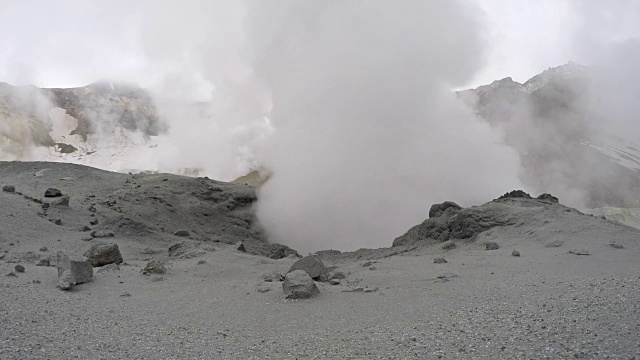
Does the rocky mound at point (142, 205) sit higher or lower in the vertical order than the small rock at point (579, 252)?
higher

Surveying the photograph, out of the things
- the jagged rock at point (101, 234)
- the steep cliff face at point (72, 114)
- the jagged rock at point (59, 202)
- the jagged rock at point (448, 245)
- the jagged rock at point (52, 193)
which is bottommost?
the jagged rock at point (448, 245)

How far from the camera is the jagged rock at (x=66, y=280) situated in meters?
5.86

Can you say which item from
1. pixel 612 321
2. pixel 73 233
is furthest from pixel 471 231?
pixel 73 233

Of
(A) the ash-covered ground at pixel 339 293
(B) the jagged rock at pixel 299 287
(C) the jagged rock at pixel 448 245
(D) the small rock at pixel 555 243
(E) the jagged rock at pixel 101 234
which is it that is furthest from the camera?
(E) the jagged rock at pixel 101 234

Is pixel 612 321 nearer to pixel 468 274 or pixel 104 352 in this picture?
pixel 468 274

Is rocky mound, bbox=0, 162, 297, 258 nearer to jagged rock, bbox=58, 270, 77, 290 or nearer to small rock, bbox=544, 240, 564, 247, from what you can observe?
jagged rock, bbox=58, 270, 77, 290

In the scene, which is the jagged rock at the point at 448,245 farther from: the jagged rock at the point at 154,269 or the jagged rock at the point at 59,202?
the jagged rock at the point at 59,202

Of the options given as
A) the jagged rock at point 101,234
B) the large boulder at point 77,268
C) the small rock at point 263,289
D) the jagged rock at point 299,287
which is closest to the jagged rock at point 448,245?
the jagged rock at point 299,287

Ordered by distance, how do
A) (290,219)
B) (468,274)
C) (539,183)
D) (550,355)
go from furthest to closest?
(539,183) < (290,219) < (468,274) < (550,355)

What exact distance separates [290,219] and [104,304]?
370 inches

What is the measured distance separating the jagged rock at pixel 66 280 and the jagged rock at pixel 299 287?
269 cm

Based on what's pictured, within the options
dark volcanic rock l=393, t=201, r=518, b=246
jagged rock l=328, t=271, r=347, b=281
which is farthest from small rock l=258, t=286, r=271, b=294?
dark volcanic rock l=393, t=201, r=518, b=246

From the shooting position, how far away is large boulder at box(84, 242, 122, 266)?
8.02m

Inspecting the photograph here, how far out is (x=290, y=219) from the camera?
578 inches
